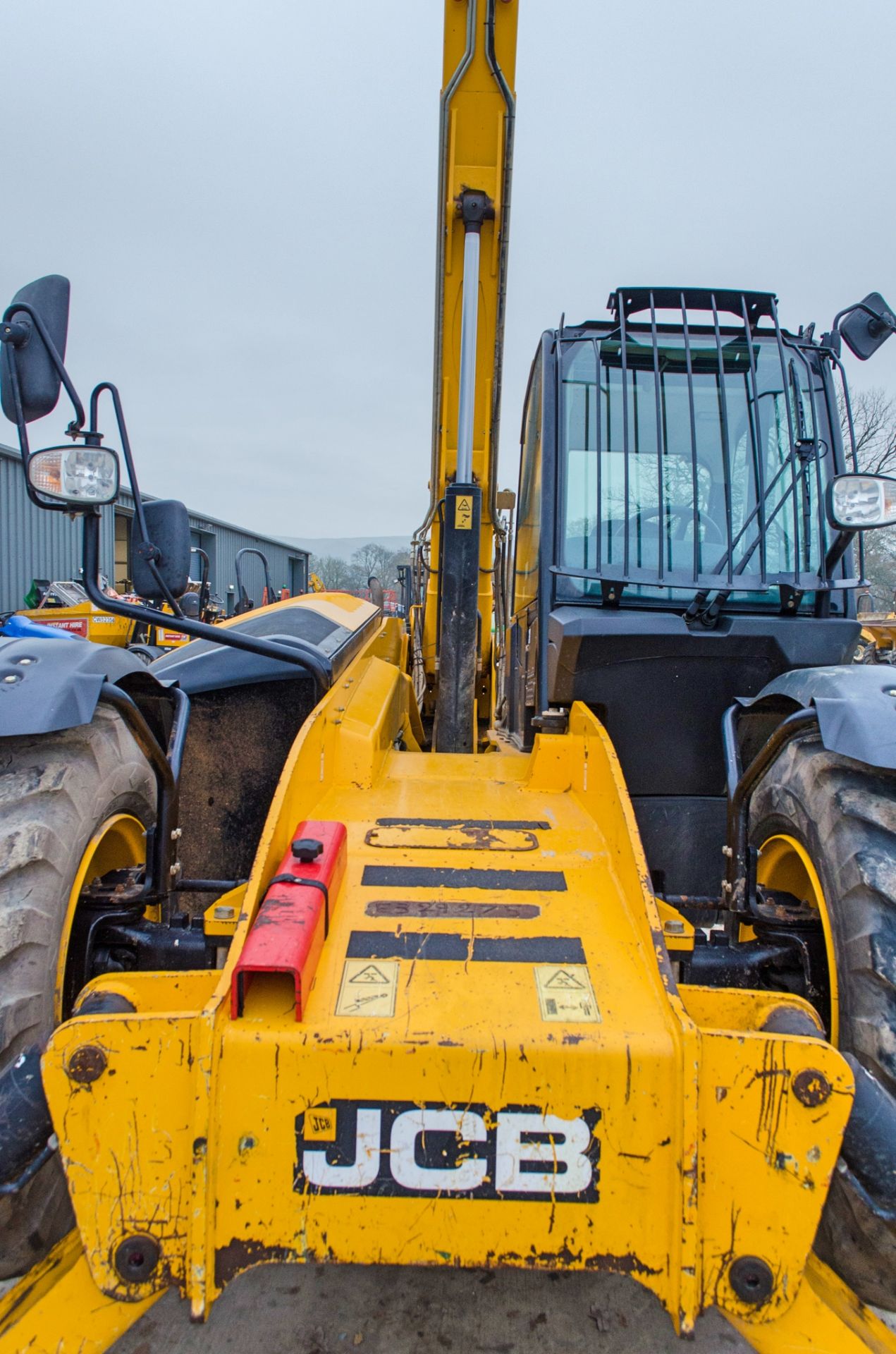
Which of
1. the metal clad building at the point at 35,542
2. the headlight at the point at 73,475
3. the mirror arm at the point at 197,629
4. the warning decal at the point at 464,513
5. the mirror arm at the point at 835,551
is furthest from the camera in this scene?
the metal clad building at the point at 35,542

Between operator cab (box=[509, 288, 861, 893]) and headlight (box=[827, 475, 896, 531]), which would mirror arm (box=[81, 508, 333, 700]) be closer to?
operator cab (box=[509, 288, 861, 893])

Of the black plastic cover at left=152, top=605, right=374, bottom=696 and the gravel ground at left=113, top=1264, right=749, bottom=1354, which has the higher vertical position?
the black plastic cover at left=152, top=605, right=374, bottom=696

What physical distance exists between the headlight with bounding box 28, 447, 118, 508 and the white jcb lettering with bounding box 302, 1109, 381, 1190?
55.9 inches

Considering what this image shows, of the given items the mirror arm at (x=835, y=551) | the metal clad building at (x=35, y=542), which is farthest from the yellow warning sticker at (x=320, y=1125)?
the metal clad building at (x=35, y=542)

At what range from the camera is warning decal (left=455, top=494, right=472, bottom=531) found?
3117 mm

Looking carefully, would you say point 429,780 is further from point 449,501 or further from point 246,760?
point 449,501

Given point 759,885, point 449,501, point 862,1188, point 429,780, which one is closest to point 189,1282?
point 862,1188

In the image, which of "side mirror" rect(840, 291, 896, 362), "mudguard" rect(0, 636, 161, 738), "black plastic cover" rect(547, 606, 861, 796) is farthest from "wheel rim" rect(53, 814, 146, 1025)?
"side mirror" rect(840, 291, 896, 362)

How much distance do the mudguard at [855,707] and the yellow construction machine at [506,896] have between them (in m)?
0.01

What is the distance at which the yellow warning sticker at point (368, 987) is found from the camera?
142 cm

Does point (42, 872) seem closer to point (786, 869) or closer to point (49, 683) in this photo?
point (49, 683)

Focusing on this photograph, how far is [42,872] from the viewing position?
166cm

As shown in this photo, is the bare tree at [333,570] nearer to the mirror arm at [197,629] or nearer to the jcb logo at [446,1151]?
the mirror arm at [197,629]

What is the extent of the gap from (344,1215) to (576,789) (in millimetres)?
1335
